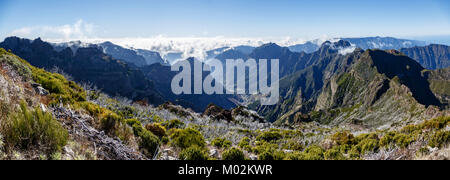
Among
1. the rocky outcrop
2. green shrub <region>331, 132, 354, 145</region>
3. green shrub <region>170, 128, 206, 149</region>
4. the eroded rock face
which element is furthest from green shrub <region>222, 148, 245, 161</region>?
the eroded rock face

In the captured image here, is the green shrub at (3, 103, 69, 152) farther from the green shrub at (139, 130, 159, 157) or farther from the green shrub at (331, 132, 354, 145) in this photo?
the green shrub at (331, 132, 354, 145)

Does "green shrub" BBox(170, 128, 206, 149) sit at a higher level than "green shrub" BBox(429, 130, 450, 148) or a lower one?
lower

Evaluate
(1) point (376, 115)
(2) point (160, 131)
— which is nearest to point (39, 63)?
(2) point (160, 131)

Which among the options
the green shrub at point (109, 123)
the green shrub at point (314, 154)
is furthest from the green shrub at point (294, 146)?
the green shrub at point (109, 123)

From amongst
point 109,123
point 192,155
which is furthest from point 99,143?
point 192,155

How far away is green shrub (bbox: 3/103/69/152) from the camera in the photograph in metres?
5.05

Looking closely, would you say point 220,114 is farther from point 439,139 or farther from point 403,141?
point 439,139

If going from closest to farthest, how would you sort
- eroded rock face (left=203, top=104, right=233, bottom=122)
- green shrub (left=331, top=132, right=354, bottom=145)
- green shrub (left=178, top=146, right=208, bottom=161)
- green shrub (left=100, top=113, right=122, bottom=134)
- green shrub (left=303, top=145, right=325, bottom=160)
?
green shrub (left=178, top=146, right=208, bottom=161)
green shrub (left=100, top=113, right=122, bottom=134)
green shrub (left=303, top=145, right=325, bottom=160)
green shrub (left=331, top=132, right=354, bottom=145)
eroded rock face (left=203, top=104, right=233, bottom=122)
